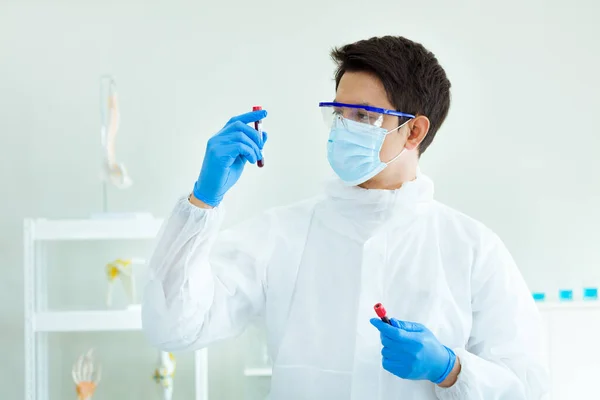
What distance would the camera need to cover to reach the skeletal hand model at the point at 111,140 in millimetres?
2520

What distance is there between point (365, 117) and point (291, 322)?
434 millimetres

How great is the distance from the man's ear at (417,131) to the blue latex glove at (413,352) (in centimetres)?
39

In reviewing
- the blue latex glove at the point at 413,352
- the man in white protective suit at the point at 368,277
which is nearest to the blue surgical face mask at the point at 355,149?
the man in white protective suit at the point at 368,277

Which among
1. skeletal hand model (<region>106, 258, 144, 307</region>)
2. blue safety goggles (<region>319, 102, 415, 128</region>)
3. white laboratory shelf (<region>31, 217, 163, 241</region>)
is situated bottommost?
skeletal hand model (<region>106, 258, 144, 307</region>)

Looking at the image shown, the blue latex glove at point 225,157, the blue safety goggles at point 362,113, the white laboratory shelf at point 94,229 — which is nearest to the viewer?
the blue latex glove at point 225,157

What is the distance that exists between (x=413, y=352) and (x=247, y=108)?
157cm

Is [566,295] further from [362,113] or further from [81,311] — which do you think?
[81,311]

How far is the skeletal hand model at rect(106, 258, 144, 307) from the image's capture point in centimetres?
252

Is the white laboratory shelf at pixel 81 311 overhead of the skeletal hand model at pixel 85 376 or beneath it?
overhead

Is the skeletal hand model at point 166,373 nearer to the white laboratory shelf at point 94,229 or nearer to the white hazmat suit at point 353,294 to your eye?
the white laboratory shelf at point 94,229

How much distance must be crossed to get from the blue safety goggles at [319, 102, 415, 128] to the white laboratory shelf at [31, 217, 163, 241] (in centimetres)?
102

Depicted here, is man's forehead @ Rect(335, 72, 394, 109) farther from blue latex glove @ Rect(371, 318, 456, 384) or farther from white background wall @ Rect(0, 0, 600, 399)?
white background wall @ Rect(0, 0, 600, 399)

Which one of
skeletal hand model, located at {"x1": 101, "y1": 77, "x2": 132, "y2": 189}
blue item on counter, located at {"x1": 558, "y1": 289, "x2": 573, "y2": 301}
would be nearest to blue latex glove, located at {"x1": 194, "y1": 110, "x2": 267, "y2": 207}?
skeletal hand model, located at {"x1": 101, "y1": 77, "x2": 132, "y2": 189}

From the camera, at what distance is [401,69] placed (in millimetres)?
1535
